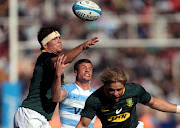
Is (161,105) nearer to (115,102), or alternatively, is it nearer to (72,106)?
(115,102)

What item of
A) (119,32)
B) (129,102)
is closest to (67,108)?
(129,102)

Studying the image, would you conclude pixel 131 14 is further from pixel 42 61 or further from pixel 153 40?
pixel 42 61

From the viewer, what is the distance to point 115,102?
15.8 ft

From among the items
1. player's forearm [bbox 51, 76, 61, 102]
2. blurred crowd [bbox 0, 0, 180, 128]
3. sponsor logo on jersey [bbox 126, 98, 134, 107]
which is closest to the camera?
sponsor logo on jersey [bbox 126, 98, 134, 107]

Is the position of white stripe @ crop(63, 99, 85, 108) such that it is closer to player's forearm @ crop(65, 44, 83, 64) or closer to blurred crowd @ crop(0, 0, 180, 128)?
player's forearm @ crop(65, 44, 83, 64)

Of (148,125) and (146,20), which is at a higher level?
(146,20)

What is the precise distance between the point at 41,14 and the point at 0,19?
145 cm

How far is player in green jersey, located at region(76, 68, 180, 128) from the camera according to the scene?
4587 mm

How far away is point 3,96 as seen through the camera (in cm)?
1133

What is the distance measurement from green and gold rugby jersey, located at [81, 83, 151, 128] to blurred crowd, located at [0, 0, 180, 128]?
6.82 metres

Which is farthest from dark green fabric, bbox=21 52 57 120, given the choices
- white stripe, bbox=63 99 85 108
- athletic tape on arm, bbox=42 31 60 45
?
white stripe, bbox=63 99 85 108

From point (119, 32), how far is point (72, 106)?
702cm

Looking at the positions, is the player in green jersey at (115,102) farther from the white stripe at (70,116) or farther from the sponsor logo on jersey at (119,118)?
the white stripe at (70,116)

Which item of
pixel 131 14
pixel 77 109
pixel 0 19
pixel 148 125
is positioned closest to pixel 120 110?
pixel 77 109
